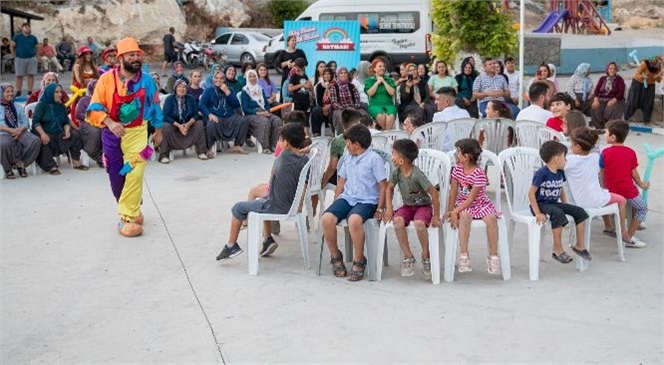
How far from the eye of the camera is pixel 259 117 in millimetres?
12508

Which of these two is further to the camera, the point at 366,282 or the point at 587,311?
the point at 366,282

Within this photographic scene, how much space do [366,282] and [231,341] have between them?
143 cm

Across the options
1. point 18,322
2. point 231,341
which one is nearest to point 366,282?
point 231,341

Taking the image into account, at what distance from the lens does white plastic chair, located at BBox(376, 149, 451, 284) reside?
254 inches

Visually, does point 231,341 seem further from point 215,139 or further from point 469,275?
point 215,139

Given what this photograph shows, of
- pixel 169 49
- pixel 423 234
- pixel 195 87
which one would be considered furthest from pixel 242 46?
pixel 423 234

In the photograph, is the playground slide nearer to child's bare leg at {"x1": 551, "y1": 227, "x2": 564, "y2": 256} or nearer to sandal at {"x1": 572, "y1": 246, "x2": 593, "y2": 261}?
child's bare leg at {"x1": 551, "y1": 227, "x2": 564, "y2": 256}

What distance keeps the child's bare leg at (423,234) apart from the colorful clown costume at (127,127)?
2.74 metres

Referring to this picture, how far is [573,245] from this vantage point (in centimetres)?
696

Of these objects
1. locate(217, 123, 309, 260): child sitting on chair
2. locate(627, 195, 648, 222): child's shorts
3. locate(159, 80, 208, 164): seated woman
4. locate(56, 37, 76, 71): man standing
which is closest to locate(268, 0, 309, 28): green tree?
locate(56, 37, 76, 71): man standing

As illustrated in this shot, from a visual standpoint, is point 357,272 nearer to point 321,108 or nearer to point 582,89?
point 321,108

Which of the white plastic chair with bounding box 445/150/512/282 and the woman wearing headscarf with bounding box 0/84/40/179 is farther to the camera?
the woman wearing headscarf with bounding box 0/84/40/179

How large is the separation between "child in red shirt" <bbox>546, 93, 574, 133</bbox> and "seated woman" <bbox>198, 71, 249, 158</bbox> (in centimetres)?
489

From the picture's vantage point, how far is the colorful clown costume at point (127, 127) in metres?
7.93
